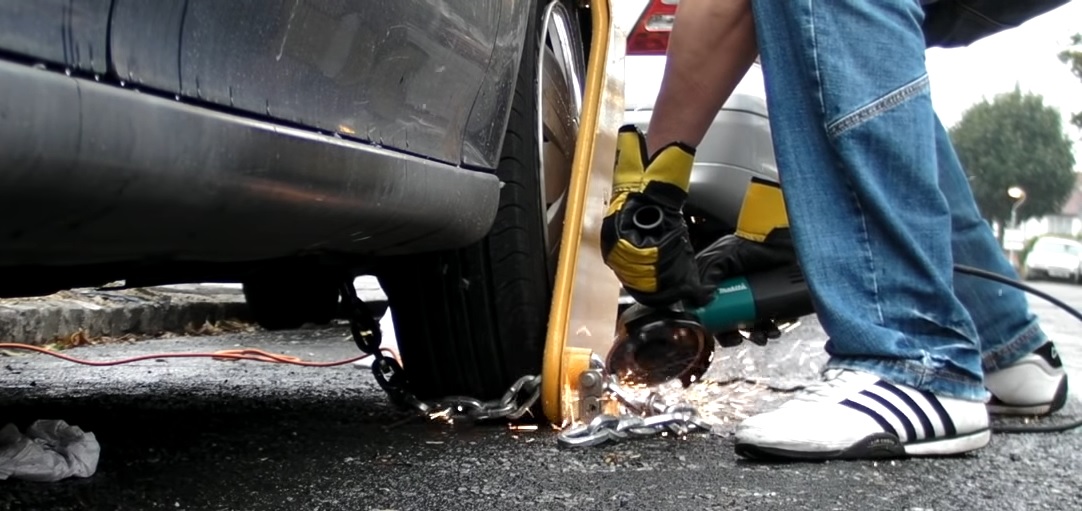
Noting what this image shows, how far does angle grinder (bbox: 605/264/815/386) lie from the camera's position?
2.18 meters

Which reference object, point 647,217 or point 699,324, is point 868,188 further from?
point 699,324

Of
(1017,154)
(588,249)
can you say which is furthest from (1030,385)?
(1017,154)

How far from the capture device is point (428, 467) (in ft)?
5.26

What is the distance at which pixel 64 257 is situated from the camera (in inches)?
35.8

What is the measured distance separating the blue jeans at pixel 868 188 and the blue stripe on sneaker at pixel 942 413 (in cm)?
1

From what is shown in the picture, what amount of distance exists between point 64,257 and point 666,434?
118 cm

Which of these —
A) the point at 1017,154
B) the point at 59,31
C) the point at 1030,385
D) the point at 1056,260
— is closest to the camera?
the point at 59,31

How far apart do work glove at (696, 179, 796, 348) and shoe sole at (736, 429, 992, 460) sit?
0.62 metres

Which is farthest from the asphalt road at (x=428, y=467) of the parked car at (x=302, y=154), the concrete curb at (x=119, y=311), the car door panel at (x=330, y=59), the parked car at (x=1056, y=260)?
the parked car at (x=1056, y=260)

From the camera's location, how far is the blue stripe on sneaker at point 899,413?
159 centimetres

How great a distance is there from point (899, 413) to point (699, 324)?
24.1 inches

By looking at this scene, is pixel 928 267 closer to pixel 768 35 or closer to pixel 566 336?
pixel 768 35

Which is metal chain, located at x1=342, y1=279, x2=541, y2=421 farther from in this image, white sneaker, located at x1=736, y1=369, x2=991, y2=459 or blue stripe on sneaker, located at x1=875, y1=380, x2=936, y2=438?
blue stripe on sneaker, located at x1=875, y1=380, x2=936, y2=438

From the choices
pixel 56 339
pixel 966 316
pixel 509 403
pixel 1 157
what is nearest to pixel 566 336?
pixel 509 403
